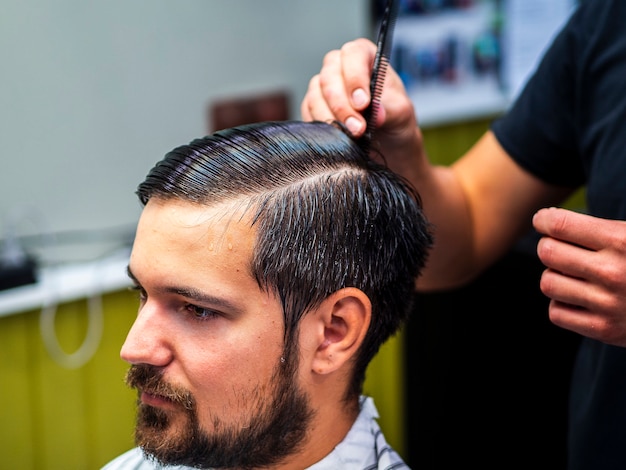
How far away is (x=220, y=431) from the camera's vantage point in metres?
1.04

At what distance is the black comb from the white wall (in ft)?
4.23

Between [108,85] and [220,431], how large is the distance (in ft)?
4.88

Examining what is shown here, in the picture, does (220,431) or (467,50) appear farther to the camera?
(467,50)

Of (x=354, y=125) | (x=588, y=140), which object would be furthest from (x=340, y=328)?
(x=588, y=140)

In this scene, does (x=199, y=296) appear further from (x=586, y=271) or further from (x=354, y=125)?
(x=586, y=271)

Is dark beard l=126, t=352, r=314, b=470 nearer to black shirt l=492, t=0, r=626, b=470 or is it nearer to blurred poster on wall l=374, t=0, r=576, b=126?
black shirt l=492, t=0, r=626, b=470

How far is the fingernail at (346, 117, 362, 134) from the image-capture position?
3.72 feet

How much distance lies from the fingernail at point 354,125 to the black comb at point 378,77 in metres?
0.03

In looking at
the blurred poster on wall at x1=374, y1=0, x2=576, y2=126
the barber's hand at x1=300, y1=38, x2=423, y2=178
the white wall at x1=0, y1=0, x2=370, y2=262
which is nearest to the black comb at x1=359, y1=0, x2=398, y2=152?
the barber's hand at x1=300, y1=38, x2=423, y2=178

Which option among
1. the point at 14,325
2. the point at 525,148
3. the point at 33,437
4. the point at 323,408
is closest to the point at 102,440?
the point at 33,437

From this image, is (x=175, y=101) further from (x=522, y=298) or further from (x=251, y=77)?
(x=522, y=298)

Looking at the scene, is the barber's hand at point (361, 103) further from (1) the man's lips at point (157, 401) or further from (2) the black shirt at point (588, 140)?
(1) the man's lips at point (157, 401)

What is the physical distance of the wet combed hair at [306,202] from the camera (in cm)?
104

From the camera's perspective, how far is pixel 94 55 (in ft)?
7.22
